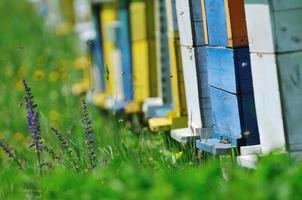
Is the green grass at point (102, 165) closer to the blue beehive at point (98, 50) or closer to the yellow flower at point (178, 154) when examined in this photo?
the yellow flower at point (178, 154)

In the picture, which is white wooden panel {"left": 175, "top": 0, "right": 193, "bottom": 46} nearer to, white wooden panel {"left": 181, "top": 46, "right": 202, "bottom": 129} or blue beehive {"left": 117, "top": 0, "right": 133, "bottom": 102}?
white wooden panel {"left": 181, "top": 46, "right": 202, "bottom": 129}

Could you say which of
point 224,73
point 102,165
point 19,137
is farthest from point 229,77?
point 19,137

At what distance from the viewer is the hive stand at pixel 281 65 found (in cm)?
405

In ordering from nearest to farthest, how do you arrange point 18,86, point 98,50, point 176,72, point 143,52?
point 176,72
point 143,52
point 98,50
point 18,86

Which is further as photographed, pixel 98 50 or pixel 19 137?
pixel 98 50

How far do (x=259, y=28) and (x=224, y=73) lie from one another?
56 cm

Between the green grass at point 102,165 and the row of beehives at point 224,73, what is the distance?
0.21m

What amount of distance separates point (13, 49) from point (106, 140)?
5.42 meters

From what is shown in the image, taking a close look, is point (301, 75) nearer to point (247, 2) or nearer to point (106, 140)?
point (247, 2)

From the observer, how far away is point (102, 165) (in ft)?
15.4

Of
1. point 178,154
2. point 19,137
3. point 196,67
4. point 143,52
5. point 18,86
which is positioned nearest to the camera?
point 178,154

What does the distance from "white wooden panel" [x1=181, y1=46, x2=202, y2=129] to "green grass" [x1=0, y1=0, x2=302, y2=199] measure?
0.81ft

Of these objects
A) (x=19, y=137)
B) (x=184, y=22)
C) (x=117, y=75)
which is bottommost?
(x=19, y=137)

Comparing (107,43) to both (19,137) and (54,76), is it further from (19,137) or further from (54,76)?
(19,137)
